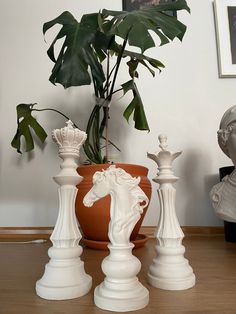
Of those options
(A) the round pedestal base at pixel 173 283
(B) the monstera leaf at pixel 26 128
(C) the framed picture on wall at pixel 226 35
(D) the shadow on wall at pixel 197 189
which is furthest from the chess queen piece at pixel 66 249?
(C) the framed picture on wall at pixel 226 35

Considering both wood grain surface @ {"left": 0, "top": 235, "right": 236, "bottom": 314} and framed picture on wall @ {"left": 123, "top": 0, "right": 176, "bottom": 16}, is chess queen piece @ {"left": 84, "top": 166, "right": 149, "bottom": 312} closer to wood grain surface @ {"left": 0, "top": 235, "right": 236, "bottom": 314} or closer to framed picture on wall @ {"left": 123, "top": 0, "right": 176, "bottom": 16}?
wood grain surface @ {"left": 0, "top": 235, "right": 236, "bottom": 314}

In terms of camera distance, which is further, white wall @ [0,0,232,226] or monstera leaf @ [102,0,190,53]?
white wall @ [0,0,232,226]

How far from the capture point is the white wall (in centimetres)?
123

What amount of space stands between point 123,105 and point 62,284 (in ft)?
3.08

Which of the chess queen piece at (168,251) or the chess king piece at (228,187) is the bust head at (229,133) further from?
the chess queen piece at (168,251)

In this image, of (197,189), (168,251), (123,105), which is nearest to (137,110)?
(123,105)

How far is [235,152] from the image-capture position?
889 mm

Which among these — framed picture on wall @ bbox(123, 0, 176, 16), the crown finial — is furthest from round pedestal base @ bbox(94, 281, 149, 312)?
framed picture on wall @ bbox(123, 0, 176, 16)

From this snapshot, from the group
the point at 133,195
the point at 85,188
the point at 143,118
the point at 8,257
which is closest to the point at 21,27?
the point at 143,118

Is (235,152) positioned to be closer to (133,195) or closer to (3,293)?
(133,195)

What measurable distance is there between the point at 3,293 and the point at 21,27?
125 cm

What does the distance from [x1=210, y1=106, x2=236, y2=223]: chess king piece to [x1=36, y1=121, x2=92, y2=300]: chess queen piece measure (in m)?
0.53

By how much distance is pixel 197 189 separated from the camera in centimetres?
124

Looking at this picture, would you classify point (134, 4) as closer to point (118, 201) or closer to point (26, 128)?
point (26, 128)
